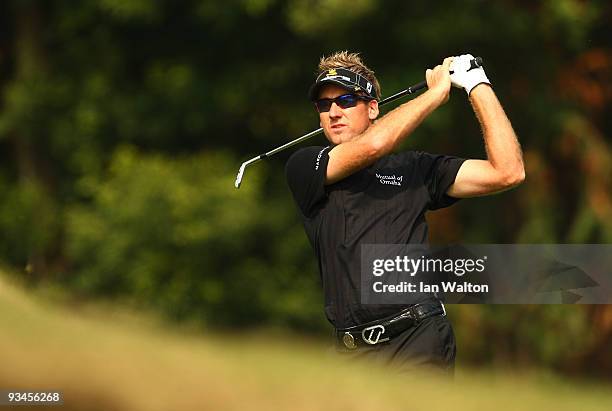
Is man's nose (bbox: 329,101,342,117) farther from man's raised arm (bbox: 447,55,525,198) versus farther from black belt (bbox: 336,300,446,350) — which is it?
black belt (bbox: 336,300,446,350)

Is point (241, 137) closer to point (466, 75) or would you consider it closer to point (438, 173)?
point (438, 173)

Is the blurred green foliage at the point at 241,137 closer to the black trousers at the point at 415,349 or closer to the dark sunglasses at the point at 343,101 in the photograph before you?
the dark sunglasses at the point at 343,101

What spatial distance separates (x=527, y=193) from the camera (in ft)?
56.3

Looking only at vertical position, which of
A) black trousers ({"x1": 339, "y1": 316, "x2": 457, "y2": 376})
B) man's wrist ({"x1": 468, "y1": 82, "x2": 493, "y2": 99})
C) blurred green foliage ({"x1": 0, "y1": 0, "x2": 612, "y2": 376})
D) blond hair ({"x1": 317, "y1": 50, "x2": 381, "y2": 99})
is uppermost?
blurred green foliage ({"x1": 0, "y1": 0, "x2": 612, "y2": 376})

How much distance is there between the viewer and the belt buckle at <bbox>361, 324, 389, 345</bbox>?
15.3ft

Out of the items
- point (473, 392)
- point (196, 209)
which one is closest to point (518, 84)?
point (196, 209)

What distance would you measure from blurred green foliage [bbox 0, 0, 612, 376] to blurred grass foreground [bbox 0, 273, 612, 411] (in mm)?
13507

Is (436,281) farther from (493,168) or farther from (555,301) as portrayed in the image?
(555,301)

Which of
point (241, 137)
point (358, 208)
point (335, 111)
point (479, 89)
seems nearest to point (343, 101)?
point (335, 111)

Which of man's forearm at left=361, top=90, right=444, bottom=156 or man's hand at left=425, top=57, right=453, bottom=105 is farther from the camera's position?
man's hand at left=425, top=57, right=453, bottom=105

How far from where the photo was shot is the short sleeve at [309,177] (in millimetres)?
4746

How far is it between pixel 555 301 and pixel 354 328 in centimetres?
1013

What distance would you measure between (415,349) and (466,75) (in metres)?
1.15

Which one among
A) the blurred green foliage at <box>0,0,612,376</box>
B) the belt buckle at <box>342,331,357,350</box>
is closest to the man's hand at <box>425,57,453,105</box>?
the belt buckle at <box>342,331,357,350</box>
